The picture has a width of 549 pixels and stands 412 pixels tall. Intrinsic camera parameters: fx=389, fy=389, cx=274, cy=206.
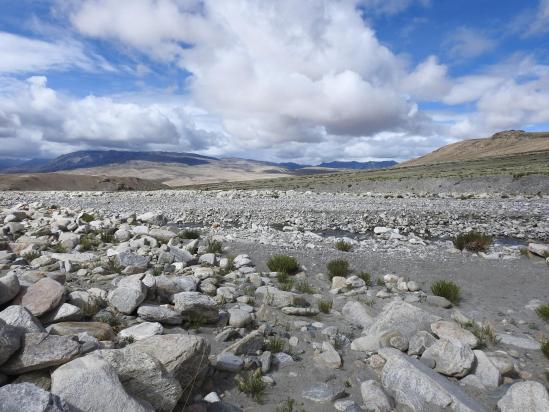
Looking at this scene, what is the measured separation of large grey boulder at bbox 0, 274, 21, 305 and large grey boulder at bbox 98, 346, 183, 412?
8.81ft

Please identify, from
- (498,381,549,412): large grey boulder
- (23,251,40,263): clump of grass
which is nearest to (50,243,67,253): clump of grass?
(23,251,40,263): clump of grass

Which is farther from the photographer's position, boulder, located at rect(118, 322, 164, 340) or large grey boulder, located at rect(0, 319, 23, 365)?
boulder, located at rect(118, 322, 164, 340)

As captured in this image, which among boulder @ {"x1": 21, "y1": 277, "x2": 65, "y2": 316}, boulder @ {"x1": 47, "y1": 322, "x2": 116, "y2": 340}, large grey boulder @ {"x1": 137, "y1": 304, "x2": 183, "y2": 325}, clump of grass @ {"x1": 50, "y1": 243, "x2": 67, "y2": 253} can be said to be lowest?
clump of grass @ {"x1": 50, "y1": 243, "x2": 67, "y2": 253}

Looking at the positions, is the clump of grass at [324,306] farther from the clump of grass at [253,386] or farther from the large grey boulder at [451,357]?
the clump of grass at [253,386]

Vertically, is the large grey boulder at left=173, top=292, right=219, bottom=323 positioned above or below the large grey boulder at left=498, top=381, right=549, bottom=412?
above

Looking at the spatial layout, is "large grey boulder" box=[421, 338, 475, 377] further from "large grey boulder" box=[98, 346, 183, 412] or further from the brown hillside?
the brown hillside

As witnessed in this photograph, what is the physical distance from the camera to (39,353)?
3809mm

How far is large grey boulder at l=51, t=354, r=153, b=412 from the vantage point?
3.26m

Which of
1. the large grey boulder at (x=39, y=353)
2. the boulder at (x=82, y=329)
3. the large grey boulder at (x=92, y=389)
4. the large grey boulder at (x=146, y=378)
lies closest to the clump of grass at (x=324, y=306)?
the boulder at (x=82, y=329)

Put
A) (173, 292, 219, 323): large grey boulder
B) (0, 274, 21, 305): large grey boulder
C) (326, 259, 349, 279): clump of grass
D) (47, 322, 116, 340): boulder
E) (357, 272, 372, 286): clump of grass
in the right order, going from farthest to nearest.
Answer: (326, 259, 349, 279): clump of grass
(357, 272, 372, 286): clump of grass
(173, 292, 219, 323): large grey boulder
(0, 274, 21, 305): large grey boulder
(47, 322, 116, 340): boulder

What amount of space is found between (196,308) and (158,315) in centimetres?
62

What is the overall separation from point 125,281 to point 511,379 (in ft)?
21.3

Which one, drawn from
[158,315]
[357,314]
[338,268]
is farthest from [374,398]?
[338,268]

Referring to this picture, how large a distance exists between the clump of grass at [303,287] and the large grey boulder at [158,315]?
3662 mm
